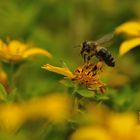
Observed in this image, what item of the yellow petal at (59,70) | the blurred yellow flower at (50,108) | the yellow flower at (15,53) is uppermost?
the yellow flower at (15,53)

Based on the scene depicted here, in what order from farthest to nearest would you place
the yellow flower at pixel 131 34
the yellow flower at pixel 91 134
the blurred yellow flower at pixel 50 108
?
1. the yellow flower at pixel 131 34
2. the blurred yellow flower at pixel 50 108
3. the yellow flower at pixel 91 134

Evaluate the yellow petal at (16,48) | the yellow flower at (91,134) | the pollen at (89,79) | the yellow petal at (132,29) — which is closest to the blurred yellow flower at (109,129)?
the yellow flower at (91,134)

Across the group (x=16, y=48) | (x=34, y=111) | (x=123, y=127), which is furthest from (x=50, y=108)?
(x=16, y=48)

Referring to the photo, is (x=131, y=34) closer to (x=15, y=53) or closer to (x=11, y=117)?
(x=15, y=53)

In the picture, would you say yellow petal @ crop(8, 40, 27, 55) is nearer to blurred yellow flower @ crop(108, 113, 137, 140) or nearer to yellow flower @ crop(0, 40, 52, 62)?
yellow flower @ crop(0, 40, 52, 62)

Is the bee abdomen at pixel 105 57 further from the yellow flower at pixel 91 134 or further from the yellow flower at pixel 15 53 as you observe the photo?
the yellow flower at pixel 91 134

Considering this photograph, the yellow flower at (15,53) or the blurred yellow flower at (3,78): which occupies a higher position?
the yellow flower at (15,53)

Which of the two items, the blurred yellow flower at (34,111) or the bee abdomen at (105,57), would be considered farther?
the bee abdomen at (105,57)

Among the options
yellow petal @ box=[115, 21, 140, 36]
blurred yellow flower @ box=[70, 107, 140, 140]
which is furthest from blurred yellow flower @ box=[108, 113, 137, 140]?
yellow petal @ box=[115, 21, 140, 36]

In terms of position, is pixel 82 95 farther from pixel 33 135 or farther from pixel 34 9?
pixel 34 9
